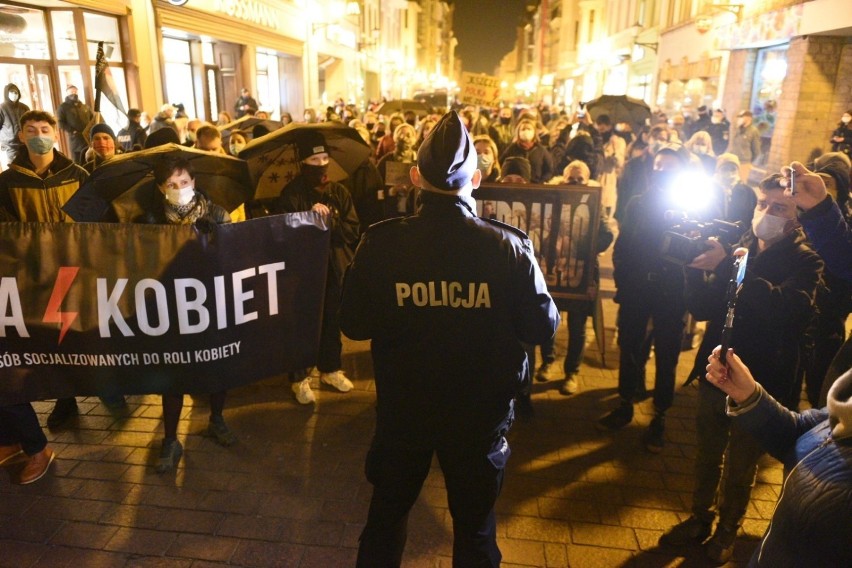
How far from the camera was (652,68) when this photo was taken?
95.5ft

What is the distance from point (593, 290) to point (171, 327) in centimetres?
301

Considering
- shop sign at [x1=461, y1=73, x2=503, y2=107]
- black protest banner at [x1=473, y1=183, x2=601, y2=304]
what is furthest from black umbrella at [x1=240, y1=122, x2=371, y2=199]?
shop sign at [x1=461, y1=73, x2=503, y2=107]

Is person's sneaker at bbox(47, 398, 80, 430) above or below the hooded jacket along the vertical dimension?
below

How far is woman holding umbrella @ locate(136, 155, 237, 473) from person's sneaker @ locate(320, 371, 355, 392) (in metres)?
1.26

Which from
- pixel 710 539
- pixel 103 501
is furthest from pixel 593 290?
pixel 103 501

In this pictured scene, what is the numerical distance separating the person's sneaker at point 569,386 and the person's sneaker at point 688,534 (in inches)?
72.4

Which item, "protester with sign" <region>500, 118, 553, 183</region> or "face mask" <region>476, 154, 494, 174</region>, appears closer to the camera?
"face mask" <region>476, 154, 494, 174</region>

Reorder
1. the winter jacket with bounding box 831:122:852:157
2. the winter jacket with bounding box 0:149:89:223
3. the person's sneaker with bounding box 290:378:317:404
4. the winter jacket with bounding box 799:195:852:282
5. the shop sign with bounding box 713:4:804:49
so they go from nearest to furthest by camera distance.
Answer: the winter jacket with bounding box 799:195:852:282 < the winter jacket with bounding box 0:149:89:223 < the person's sneaker with bounding box 290:378:317:404 < the winter jacket with bounding box 831:122:852:157 < the shop sign with bounding box 713:4:804:49

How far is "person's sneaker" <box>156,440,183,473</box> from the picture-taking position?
3.94 meters

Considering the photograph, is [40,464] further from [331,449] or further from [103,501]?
[331,449]

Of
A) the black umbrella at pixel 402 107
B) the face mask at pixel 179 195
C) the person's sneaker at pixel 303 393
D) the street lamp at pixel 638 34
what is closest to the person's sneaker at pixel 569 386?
the person's sneaker at pixel 303 393

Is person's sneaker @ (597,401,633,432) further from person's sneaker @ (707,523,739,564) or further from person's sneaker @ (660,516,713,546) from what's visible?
person's sneaker @ (707,523,739,564)

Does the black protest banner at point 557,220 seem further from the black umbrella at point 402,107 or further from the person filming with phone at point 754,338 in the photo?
the black umbrella at point 402,107

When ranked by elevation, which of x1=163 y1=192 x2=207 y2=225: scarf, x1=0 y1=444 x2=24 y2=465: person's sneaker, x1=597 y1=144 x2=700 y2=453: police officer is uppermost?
x1=163 y1=192 x2=207 y2=225: scarf
